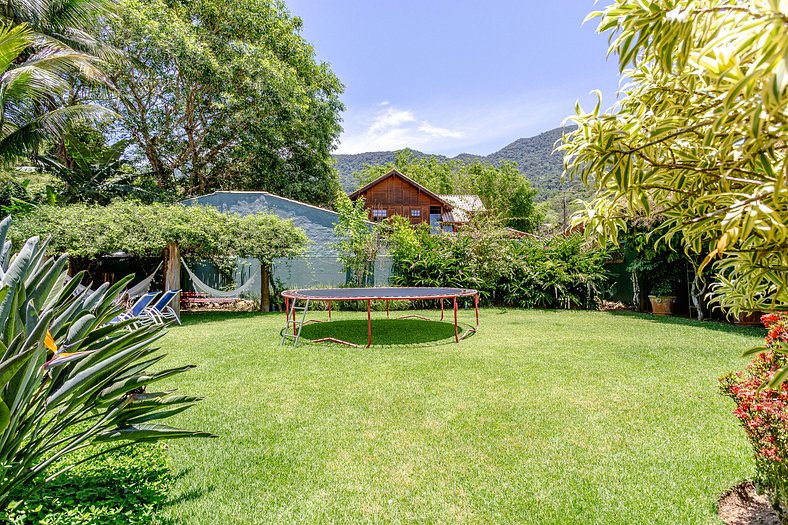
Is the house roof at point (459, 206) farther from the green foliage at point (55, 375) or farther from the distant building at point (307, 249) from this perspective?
the green foliage at point (55, 375)

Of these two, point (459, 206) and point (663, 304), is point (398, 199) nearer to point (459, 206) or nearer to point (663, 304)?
point (459, 206)

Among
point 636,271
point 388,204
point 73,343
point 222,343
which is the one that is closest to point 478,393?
point 73,343

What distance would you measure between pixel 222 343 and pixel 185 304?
20.5 feet

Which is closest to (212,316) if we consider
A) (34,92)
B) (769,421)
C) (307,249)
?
(307,249)

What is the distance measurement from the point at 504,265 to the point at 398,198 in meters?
16.0

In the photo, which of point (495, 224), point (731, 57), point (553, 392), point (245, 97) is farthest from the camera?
point (245, 97)

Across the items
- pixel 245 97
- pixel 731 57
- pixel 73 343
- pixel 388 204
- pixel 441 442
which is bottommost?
pixel 441 442

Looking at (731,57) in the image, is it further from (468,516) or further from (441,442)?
(441,442)

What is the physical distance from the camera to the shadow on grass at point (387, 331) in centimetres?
696

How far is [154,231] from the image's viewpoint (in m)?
9.36

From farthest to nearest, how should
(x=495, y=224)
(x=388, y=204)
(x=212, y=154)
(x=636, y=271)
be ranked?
(x=388, y=204) < (x=212, y=154) < (x=495, y=224) < (x=636, y=271)

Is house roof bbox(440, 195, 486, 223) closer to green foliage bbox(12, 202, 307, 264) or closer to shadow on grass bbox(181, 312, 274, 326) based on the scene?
green foliage bbox(12, 202, 307, 264)

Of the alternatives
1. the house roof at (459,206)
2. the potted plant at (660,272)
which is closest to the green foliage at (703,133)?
the potted plant at (660,272)

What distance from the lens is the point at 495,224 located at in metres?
13.1
